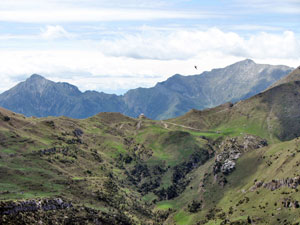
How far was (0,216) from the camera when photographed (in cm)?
19400

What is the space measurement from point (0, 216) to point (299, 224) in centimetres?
15824

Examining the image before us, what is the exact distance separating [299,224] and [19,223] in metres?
150

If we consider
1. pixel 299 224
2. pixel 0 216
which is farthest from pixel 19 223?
pixel 299 224

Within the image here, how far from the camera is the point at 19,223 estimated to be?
199 meters

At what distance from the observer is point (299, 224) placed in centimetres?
19950

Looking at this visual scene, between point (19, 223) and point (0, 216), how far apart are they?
10855 millimetres

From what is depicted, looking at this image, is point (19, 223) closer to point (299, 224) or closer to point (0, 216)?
point (0, 216)
